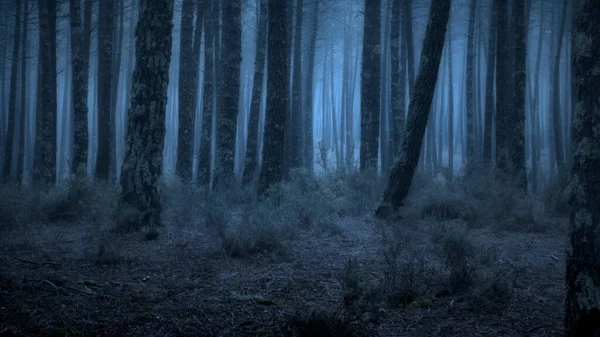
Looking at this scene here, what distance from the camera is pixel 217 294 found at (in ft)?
12.9

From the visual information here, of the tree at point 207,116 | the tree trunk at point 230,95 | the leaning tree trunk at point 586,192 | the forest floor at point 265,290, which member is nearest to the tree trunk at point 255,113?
the tree trunk at point 230,95

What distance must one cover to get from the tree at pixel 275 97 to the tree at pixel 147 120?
3223 millimetres

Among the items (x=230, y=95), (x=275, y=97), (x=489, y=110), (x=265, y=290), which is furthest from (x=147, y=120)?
(x=489, y=110)

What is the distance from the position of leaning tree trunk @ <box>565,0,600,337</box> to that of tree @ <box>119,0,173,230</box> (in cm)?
561

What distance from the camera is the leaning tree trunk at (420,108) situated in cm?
809

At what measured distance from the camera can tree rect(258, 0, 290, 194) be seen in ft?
31.4

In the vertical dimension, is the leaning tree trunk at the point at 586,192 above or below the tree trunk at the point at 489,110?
below

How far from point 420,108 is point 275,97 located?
11.1 ft

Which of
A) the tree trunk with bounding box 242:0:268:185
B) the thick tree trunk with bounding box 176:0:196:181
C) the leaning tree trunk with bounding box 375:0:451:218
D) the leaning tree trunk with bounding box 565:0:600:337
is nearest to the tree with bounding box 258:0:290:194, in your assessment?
the tree trunk with bounding box 242:0:268:185

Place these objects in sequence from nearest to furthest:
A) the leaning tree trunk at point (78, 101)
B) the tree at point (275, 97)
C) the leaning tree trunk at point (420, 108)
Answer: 1. the leaning tree trunk at point (420, 108)
2. the tree at point (275, 97)
3. the leaning tree trunk at point (78, 101)

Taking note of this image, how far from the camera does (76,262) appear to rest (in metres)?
4.87

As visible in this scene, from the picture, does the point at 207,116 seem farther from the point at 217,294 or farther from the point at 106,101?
the point at 217,294

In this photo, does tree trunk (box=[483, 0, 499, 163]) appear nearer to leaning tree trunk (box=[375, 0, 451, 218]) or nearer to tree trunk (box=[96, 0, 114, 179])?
leaning tree trunk (box=[375, 0, 451, 218])

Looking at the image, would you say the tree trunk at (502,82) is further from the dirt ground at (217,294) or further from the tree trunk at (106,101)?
the tree trunk at (106,101)
